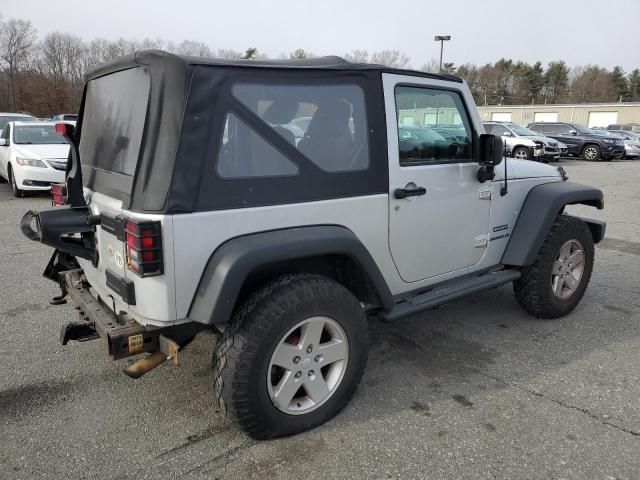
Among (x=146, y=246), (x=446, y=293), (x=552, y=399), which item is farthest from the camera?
(x=446, y=293)

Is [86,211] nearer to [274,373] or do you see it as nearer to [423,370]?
[274,373]

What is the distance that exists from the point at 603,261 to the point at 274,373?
5220mm

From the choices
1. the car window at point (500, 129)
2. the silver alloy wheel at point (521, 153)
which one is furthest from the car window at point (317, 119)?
the car window at point (500, 129)

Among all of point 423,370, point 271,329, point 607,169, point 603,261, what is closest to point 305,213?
point 271,329

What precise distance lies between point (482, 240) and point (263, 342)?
2.05 meters

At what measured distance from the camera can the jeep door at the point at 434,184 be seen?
3053mm

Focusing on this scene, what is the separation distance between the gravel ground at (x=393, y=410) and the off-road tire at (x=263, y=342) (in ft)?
0.57

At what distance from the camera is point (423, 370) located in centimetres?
345

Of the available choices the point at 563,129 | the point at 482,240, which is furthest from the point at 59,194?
the point at 563,129

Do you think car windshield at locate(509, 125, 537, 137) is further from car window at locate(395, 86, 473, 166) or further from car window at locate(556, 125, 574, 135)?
car window at locate(395, 86, 473, 166)

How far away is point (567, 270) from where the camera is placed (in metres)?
4.30

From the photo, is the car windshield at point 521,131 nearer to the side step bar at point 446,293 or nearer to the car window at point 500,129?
the car window at point 500,129

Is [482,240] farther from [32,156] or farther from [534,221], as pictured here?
[32,156]

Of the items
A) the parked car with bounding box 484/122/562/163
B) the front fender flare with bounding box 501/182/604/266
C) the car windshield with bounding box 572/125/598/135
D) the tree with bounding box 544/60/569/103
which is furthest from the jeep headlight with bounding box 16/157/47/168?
the tree with bounding box 544/60/569/103
